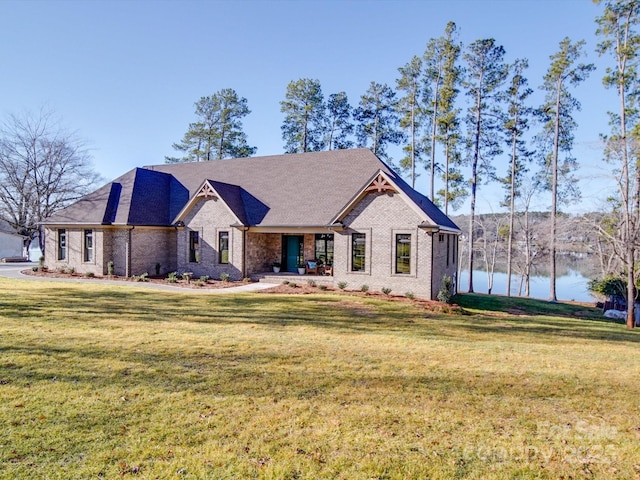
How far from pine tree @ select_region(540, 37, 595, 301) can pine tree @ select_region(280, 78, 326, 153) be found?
19.2m

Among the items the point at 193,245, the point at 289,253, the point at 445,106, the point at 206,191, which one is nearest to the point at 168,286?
the point at 193,245

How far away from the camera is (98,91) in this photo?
1008 inches

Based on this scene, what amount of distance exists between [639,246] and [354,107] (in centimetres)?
2749

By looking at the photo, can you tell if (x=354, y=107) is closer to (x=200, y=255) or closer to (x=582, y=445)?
(x=200, y=255)

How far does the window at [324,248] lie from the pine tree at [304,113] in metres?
18.4

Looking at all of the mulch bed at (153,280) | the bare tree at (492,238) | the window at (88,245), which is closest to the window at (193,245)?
the mulch bed at (153,280)

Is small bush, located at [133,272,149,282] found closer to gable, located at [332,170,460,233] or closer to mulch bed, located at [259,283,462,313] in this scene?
mulch bed, located at [259,283,462,313]

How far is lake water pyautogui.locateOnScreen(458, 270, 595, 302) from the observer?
132ft

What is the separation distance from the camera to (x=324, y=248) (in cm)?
2203

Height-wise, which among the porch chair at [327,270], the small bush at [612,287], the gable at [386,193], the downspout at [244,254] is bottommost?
the small bush at [612,287]

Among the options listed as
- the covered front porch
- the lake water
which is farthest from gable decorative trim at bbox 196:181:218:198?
the lake water

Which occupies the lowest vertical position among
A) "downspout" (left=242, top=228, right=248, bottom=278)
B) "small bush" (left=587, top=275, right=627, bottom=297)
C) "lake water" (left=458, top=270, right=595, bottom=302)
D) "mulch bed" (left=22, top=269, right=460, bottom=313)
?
"lake water" (left=458, top=270, right=595, bottom=302)

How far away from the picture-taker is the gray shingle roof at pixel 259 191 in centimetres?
2123

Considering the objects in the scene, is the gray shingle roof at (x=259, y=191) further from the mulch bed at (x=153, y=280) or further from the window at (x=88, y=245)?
the mulch bed at (x=153, y=280)
